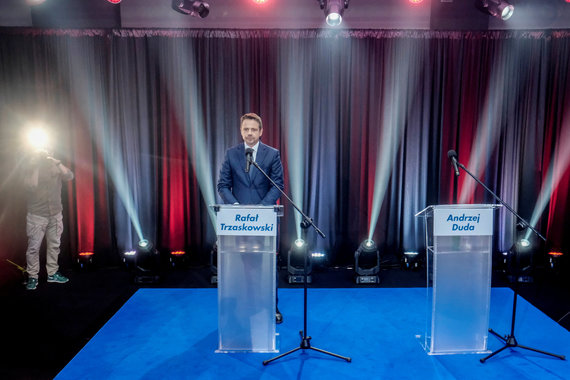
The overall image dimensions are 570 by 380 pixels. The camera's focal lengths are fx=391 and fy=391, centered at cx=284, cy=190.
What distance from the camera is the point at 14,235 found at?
5.12 meters

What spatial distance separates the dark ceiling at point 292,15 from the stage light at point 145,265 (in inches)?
120

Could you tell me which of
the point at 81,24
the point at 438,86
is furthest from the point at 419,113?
the point at 81,24

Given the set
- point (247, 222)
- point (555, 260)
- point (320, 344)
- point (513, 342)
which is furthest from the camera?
point (555, 260)

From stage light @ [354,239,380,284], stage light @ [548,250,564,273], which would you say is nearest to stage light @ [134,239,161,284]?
stage light @ [354,239,380,284]

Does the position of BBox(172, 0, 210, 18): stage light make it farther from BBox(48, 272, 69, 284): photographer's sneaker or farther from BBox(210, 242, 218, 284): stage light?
BBox(48, 272, 69, 284): photographer's sneaker

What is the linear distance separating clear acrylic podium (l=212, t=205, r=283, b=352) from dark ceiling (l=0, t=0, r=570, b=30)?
3.56 meters

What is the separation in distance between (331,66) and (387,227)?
2422 millimetres

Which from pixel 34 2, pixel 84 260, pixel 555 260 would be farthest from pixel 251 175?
pixel 555 260

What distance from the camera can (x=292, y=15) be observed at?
5441mm

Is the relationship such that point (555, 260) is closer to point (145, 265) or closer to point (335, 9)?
point (335, 9)

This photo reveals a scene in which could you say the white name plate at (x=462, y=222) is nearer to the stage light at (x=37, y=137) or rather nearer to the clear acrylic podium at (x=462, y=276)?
the clear acrylic podium at (x=462, y=276)

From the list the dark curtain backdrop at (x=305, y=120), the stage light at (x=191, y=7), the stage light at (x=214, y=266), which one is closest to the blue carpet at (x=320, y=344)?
the stage light at (x=214, y=266)

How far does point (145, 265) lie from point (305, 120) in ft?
9.37

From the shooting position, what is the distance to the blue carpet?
2881mm
